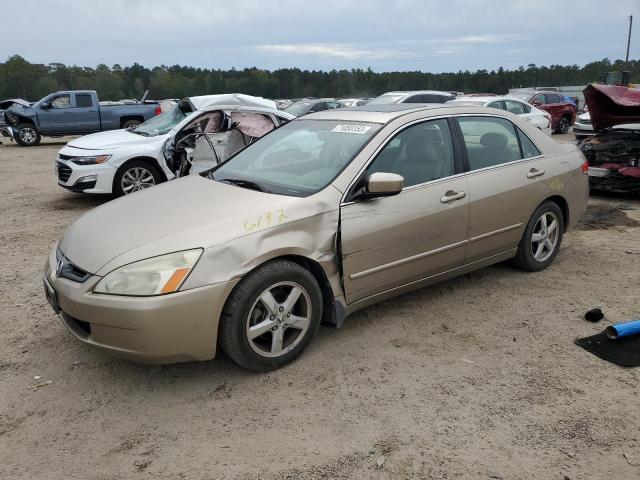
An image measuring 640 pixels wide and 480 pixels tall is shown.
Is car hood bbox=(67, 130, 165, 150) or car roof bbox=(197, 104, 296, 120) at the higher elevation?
car roof bbox=(197, 104, 296, 120)

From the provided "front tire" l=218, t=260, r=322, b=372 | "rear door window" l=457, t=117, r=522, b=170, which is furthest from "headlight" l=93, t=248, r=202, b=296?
"rear door window" l=457, t=117, r=522, b=170

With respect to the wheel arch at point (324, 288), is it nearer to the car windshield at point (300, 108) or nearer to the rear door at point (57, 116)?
the car windshield at point (300, 108)

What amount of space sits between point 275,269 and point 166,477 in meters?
1.24

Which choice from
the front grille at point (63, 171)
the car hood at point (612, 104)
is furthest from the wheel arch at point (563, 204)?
the front grille at point (63, 171)

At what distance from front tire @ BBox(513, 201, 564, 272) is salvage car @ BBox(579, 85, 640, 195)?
11.4ft

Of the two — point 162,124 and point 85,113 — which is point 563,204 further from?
point 85,113

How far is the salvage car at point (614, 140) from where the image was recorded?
7449mm

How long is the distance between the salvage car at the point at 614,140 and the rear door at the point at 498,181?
357 centimetres

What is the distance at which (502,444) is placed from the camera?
268 cm

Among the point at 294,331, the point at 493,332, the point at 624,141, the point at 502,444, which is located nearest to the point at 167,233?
the point at 294,331

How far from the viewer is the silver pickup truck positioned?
18500mm

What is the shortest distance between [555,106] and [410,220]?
19.7 metres

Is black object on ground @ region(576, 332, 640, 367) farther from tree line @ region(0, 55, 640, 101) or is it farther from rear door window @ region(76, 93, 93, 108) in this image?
tree line @ region(0, 55, 640, 101)

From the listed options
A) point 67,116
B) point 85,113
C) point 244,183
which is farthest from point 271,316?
point 67,116
